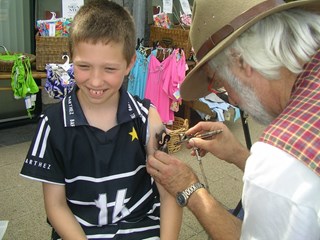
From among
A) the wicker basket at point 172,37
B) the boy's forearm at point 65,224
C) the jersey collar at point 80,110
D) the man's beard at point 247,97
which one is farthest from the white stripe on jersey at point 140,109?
the wicker basket at point 172,37

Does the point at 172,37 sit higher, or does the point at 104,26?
the point at 104,26

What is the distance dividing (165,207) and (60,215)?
16.1 inches

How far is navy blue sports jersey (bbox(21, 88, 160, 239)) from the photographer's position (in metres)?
1.31

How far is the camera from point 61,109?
1.36m

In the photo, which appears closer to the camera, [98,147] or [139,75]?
[98,147]

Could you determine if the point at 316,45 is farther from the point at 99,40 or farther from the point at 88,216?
the point at 88,216

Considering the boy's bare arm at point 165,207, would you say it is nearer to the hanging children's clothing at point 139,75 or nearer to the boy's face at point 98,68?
the boy's face at point 98,68

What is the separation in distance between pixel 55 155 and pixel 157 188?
448 mm

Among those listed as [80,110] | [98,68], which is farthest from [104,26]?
[80,110]

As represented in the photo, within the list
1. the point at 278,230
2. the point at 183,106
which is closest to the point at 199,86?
the point at 278,230

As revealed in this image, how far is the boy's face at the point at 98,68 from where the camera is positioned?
128 centimetres

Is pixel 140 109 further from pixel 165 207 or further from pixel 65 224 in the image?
pixel 65 224

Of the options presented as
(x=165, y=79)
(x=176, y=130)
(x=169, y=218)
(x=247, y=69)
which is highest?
(x=247, y=69)

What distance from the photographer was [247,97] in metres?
1.23
